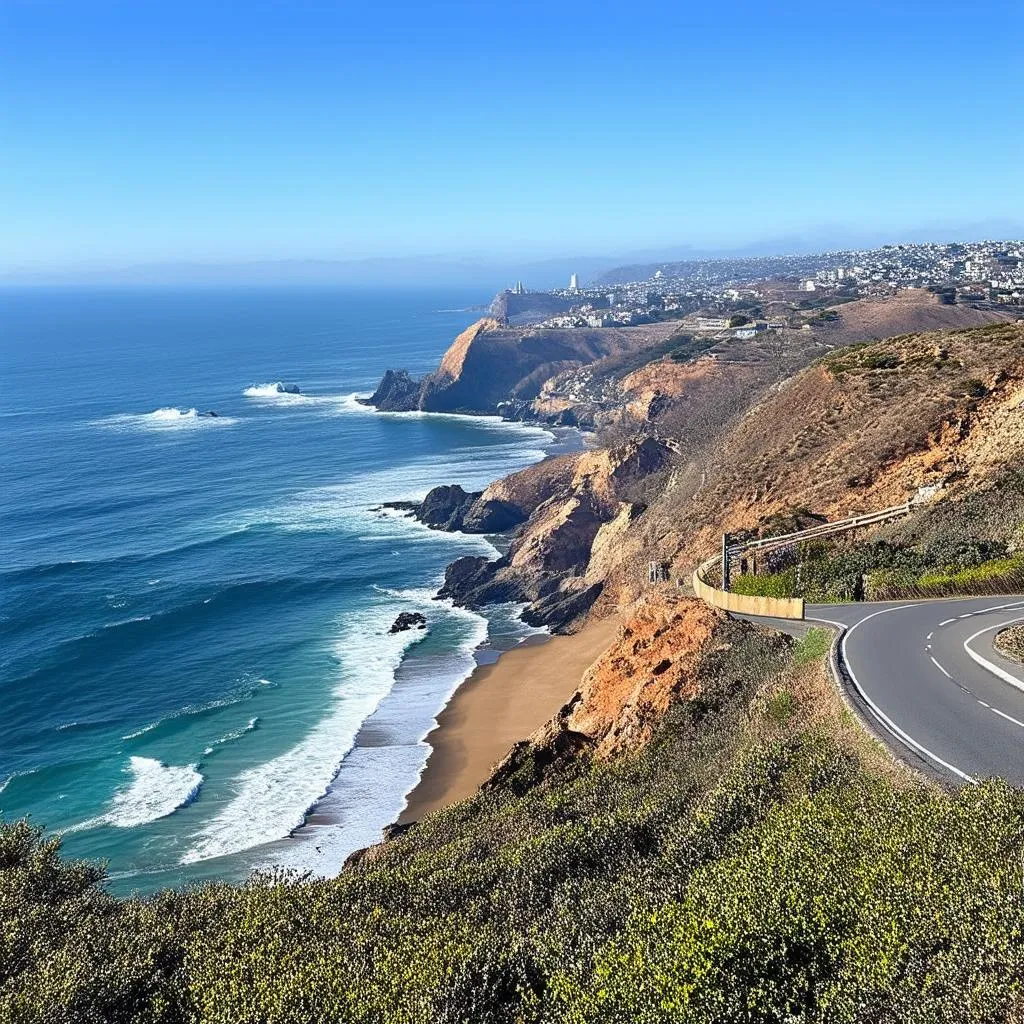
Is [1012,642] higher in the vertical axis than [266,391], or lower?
higher

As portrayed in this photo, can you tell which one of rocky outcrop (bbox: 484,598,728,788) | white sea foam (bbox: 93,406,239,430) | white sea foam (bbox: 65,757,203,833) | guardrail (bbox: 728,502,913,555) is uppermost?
guardrail (bbox: 728,502,913,555)

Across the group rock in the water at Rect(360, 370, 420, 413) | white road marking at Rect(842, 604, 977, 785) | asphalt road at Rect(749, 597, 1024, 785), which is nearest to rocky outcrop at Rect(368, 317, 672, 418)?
rock in the water at Rect(360, 370, 420, 413)

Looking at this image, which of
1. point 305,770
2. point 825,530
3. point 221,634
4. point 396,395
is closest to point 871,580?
point 825,530

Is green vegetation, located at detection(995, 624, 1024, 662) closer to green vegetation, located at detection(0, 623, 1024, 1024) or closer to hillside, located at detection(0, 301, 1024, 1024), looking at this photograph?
hillside, located at detection(0, 301, 1024, 1024)

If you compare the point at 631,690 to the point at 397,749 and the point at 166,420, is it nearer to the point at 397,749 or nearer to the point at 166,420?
the point at 397,749

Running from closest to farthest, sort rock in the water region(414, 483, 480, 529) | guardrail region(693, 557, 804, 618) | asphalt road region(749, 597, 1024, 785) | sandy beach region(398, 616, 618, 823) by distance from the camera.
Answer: asphalt road region(749, 597, 1024, 785), guardrail region(693, 557, 804, 618), sandy beach region(398, 616, 618, 823), rock in the water region(414, 483, 480, 529)

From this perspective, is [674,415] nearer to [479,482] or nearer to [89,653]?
[479,482]

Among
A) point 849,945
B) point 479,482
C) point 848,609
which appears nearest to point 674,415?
point 479,482
